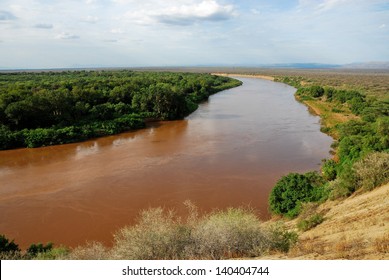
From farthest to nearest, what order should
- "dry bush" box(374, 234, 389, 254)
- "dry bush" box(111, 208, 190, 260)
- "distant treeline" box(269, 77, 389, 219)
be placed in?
1. "distant treeline" box(269, 77, 389, 219)
2. "dry bush" box(111, 208, 190, 260)
3. "dry bush" box(374, 234, 389, 254)

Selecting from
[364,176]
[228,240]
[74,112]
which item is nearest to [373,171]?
[364,176]

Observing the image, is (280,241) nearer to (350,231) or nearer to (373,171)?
(350,231)

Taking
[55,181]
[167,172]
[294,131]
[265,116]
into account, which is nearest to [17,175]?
[55,181]

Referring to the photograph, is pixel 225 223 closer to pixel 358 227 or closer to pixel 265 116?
pixel 358 227

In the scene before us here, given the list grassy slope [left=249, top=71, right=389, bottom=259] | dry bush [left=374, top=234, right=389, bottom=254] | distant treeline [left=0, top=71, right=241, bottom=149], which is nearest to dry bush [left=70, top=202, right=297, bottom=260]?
grassy slope [left=249, top=71, right=389, bottom=259]

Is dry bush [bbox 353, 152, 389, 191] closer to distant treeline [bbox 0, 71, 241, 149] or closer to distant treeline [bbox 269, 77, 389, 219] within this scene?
distant treeline [bbox 269, 77, 389, 219]

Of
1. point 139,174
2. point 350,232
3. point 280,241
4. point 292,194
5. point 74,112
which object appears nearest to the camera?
point 280,241
